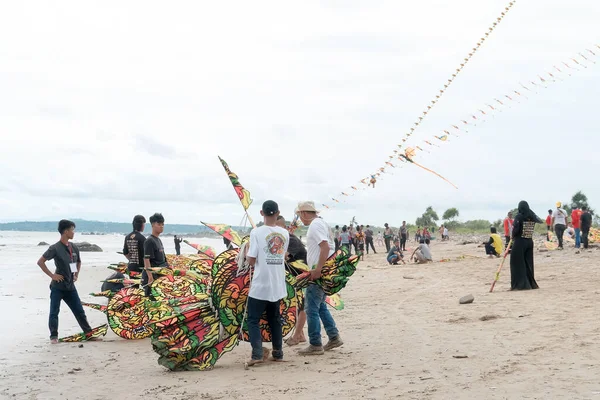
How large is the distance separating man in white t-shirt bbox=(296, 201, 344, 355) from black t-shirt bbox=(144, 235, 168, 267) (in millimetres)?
2756

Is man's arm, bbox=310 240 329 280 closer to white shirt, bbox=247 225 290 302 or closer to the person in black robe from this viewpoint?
white shirt, bbox=247 225 290 302

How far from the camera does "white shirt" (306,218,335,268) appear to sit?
713cm

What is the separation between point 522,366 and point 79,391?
4.06m

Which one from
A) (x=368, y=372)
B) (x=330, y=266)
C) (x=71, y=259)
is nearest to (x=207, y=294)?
(x=330, y=266)

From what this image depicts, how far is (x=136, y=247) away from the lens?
9562 millimetres

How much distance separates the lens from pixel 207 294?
24.0 feet

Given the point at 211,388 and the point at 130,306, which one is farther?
the point at 130,306

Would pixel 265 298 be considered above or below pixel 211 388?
above

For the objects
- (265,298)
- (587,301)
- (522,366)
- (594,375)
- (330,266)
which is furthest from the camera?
(587,301)

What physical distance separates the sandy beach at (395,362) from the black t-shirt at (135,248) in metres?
1.12

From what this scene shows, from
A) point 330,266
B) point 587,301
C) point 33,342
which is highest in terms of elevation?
point 330,266

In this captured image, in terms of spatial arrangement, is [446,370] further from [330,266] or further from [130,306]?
[130,306]

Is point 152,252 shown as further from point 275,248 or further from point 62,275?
point 275,248

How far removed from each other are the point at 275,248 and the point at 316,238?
590 millimetres
